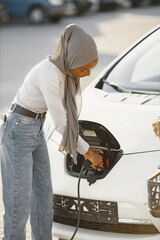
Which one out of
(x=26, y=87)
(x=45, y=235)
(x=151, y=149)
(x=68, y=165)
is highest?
(x=26, y=87)

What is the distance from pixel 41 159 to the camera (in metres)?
3.63

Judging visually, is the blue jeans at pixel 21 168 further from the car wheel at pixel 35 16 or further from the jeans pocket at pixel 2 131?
the car wheel at pixel 35 16

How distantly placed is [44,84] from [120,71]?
4.90 ft

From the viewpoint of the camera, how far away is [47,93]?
3.24 metres

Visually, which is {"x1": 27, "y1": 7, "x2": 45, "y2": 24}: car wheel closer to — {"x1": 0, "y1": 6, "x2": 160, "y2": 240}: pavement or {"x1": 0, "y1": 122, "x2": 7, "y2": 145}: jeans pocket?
{"x1": 0, "y1": 6, "x2": 160, "y2": 240}: pavement

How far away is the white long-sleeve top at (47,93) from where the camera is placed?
3.25 meters

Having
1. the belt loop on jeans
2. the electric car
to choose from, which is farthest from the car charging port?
the belt loop on jeans

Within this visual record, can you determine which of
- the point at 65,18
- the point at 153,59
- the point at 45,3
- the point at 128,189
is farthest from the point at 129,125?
the point at 65,18

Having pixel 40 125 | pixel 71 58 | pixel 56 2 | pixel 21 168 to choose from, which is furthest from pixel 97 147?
pixel 56 2

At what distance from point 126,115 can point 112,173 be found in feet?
1.69

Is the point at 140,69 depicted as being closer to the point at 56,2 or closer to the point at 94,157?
the point at 94,157

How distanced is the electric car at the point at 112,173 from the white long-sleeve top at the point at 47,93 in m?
0.28

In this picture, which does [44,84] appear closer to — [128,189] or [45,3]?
[128,189]

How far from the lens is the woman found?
3211 millimetres
